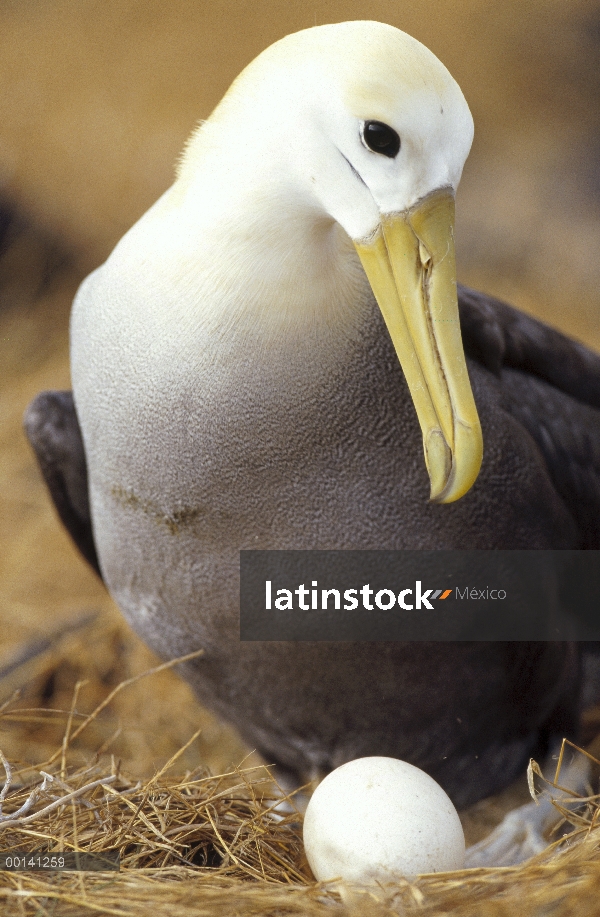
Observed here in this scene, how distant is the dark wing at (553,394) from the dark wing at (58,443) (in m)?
0.70

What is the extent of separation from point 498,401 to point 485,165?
51 centimetres

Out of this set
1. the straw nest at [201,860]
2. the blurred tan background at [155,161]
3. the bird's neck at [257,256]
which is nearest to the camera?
the straw nest at [201,860]

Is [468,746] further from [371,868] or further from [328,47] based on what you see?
[328,47]

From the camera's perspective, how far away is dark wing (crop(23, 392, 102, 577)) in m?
1.73

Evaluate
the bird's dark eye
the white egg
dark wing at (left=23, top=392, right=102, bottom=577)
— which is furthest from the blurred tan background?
the white egg

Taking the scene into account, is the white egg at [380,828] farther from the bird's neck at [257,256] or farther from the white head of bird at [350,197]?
the bird's neck at [257,256]

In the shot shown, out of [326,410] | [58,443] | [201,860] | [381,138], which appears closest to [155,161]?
[58,443]

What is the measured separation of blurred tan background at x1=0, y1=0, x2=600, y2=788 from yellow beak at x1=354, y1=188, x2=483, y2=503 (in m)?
0.52

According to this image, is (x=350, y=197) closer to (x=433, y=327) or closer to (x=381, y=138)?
(x=381, y=138)

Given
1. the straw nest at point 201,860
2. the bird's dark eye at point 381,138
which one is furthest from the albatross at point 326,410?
the straw nest at point 201,860

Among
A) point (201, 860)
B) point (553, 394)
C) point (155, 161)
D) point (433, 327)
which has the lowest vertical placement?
point (201, 860)

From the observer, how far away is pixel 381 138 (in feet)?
3.59

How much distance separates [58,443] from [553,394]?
0.86 metres

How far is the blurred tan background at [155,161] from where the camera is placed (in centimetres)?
155
